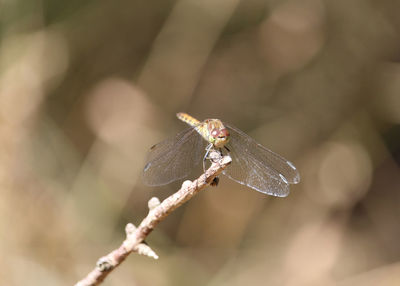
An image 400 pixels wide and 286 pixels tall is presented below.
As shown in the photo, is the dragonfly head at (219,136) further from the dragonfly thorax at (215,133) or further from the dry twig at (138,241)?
the dry twig at (138,241)

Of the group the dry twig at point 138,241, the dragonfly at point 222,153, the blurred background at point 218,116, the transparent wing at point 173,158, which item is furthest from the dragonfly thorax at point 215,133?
the blurred background at point 218,116

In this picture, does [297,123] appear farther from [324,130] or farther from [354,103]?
[354,103]

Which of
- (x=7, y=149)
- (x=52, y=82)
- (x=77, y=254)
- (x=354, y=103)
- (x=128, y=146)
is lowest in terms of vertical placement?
(x=77, y=254)

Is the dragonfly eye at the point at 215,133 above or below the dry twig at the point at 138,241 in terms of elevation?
above

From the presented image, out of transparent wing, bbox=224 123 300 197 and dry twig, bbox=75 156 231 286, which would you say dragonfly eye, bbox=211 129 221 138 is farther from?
dry twig, bbox=75 156 231 286

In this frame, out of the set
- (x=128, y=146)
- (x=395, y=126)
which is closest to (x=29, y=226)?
(x=128, y=146)

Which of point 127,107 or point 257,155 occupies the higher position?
point 127,107

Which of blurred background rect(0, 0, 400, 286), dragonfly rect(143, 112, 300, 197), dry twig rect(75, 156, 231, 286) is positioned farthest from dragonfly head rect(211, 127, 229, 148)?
blurred background rect(0, 0, 400, 286)
